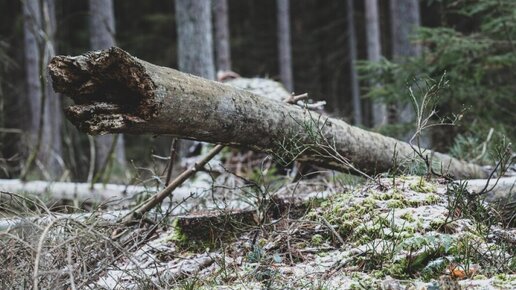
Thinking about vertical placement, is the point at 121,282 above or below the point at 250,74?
below

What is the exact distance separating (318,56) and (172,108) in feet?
83.7

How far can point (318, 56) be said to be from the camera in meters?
27.5

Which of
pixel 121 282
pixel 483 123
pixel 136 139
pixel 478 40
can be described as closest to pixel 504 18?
pixel 478 40

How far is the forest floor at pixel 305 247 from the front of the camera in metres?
2.56

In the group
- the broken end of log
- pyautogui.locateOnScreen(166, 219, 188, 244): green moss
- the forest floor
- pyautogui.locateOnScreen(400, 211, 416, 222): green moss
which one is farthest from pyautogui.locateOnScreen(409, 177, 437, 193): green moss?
the broken end of log

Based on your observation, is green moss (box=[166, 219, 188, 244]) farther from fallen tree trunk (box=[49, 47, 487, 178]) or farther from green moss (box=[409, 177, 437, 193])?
green moss (box=[409, 177, 437, 193])

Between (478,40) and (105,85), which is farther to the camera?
(478,40)

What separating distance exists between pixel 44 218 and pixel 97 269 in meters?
0.52

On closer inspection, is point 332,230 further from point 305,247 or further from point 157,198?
point 157,198

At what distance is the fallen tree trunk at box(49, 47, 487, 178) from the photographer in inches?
99.3

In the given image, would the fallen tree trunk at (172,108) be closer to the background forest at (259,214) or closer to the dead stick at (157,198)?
the background forest at (259,214)

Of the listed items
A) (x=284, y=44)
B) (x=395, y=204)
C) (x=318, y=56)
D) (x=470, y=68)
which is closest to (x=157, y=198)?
(x=395, y=204)

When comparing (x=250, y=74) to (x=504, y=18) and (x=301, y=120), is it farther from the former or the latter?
(x=301, y=120)

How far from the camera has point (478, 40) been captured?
23.5 ft
